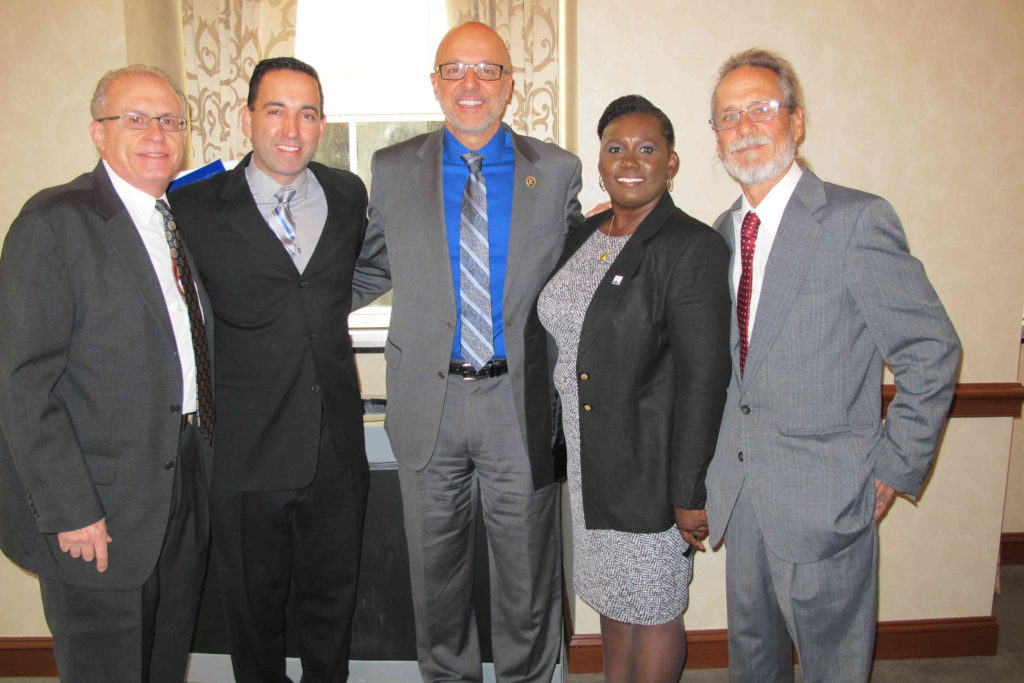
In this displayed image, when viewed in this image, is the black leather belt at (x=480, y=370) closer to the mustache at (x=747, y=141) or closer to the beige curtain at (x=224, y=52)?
the mustache at (x=747, y=141)

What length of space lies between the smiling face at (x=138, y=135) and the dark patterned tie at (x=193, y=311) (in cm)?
11

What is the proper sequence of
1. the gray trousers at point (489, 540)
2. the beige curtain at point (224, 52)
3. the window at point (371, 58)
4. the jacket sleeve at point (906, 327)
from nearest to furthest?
the jacket sleeve at point (906, 327)
the gray trousers at point (489, 540)
the beige curtain at point (224, 52)
the window at point (371, 58)

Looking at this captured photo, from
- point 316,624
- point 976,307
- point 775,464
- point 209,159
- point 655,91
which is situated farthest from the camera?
point 209,159

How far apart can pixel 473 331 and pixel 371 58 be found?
7.31ft

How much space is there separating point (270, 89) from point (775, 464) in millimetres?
1655

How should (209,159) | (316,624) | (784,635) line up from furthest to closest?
(209,159) → (316,624) → (784,635)

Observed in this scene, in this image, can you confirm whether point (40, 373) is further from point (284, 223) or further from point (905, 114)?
point (905, 114)

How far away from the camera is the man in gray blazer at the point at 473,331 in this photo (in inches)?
77.0

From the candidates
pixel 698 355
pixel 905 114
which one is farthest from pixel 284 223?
pixel 905 114

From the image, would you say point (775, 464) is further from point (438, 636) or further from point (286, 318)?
point (286, 318)

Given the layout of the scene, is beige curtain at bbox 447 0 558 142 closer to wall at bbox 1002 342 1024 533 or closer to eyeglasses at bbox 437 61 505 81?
eyeglasses at bbox 437 61 505 81

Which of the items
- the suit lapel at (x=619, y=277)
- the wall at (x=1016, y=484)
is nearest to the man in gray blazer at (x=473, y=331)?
the suit lapel at (x=619, y=277)

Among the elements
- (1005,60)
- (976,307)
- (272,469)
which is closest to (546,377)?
(272,469)

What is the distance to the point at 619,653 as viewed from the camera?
72.4 inches
